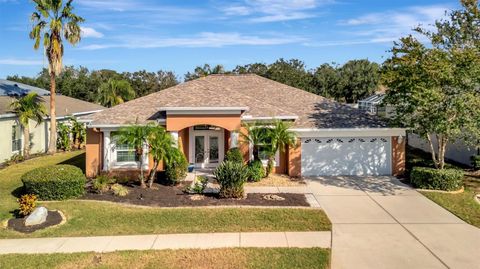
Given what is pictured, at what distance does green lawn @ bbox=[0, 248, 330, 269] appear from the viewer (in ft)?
31.3

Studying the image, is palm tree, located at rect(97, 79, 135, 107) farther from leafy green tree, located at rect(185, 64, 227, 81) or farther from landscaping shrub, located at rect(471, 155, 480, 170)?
landscaping shrub, located at rect(471, 155, 480, 170)

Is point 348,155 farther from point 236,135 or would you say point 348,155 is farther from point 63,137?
point 63,137

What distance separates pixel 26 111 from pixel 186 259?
1923 centimetres

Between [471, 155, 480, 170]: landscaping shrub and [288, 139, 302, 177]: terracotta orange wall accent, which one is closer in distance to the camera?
[471, 155, 480, 170]: landscaping shrub

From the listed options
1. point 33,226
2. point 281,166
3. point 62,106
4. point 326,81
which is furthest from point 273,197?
point 326,81

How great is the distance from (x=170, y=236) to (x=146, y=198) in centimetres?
411

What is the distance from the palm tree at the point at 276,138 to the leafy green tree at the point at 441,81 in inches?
196

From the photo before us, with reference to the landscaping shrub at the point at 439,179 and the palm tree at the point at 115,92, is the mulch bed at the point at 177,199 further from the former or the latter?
the palm tree at the point at 115,92

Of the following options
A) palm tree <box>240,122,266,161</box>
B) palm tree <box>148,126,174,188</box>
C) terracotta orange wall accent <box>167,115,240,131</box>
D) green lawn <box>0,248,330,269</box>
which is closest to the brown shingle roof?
terracotta orange wall accent <box>167,115,240,131</box>

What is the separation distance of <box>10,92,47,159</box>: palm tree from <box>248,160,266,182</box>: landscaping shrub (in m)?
15.0

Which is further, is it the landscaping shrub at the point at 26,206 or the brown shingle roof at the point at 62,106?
the brown shingle roof at the point at 62,106

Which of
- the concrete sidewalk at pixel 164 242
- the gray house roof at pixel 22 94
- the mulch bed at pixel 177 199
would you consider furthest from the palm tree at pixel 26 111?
the concrete sidewalk at pixel 164 242

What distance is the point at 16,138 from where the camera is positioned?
2538cm

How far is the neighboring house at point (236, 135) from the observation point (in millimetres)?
18938
